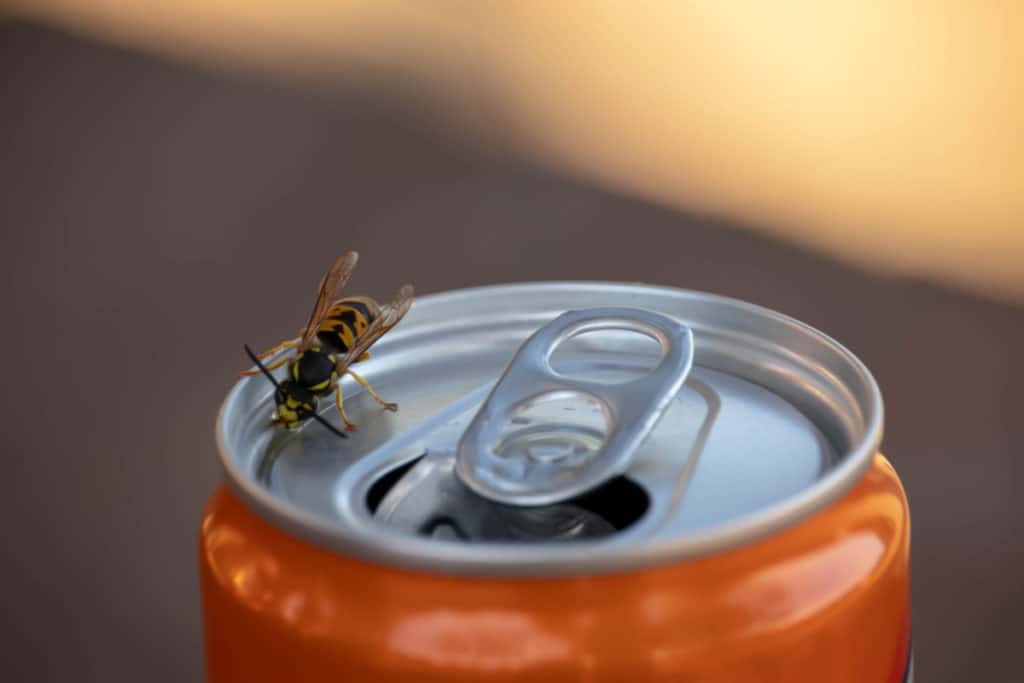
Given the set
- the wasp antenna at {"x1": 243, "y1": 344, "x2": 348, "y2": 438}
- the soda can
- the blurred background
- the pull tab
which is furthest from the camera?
the blurred background

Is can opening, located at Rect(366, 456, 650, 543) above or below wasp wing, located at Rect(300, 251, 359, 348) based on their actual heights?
below

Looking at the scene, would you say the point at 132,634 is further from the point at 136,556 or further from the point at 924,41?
the point at 924,41

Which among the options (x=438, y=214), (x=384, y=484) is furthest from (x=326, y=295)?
(x=438, y=214)

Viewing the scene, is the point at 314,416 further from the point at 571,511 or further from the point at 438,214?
the point at 438,214

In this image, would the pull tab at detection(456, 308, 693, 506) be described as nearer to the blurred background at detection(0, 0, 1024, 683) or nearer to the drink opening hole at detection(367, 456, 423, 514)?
the drink opening hole at detection(367, 456, 423, 514)

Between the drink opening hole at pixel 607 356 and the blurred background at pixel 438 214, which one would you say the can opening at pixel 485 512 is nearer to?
the drink opening hole at pixel 607 356

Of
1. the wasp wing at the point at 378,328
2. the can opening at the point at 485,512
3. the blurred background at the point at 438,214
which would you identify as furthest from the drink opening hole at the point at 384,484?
the blurred background at the point at 438,214

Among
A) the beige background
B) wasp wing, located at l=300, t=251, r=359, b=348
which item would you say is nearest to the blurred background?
the beige background
